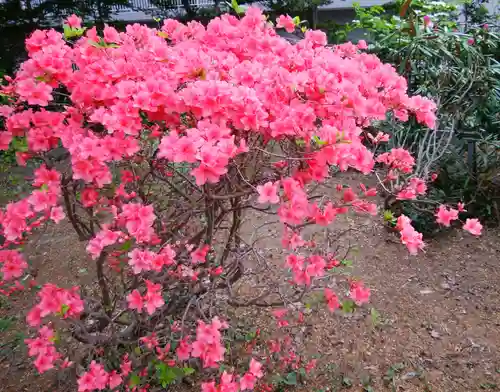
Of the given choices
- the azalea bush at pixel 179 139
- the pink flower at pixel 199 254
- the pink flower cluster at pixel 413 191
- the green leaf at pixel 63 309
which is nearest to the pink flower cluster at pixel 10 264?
the azalea bush at pixel 179 139

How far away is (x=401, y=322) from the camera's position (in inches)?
88.9

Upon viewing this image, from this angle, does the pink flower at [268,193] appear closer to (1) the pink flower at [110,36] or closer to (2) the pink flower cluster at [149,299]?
(2) the pink flower cluster at [149,299]

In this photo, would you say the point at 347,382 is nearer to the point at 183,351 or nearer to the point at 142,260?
the point at 183,351

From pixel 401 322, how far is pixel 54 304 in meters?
1.66

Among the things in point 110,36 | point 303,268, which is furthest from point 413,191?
point 110,36

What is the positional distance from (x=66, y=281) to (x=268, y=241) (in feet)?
4.28

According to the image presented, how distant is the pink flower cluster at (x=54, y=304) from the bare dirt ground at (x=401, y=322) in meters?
0.58

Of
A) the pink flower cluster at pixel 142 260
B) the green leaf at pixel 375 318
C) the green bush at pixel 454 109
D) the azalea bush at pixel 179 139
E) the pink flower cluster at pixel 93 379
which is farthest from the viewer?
the green bush at pixel 454 109

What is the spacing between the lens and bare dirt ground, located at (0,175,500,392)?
76.3 inches

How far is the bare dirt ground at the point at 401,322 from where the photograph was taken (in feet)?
6.36

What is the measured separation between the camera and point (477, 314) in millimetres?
2307

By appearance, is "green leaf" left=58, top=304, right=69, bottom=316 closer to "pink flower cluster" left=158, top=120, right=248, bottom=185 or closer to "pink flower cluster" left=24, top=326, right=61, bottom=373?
"pink flower cluster" left=24, top=326, right=61, bottom=373

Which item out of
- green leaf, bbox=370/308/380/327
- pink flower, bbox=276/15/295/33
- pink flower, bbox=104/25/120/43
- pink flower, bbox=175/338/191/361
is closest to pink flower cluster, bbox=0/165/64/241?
pink flower, bbox=104/25/120/43

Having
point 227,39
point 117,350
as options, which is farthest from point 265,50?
point 117,350
